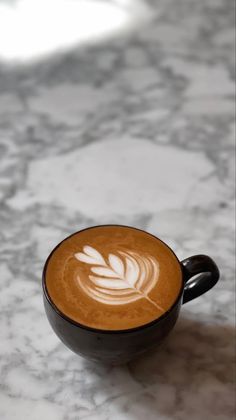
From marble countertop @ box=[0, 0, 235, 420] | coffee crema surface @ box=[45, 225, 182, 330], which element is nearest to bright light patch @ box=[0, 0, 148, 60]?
marble countertop @ box=[0, 0, 235, 420]

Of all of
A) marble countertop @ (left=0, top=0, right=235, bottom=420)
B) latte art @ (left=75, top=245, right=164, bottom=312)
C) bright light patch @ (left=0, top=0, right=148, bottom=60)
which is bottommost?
marble countertop @ (left=0, top=0, right=235, bottom=420)

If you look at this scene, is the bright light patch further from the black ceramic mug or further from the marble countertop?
the black ceramic mug

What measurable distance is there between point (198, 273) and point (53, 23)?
77 centimetres

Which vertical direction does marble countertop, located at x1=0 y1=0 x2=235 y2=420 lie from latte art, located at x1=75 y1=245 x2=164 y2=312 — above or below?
below

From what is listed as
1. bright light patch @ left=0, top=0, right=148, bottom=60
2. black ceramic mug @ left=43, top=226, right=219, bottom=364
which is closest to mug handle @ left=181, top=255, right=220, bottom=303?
black ceramic mug @ left=43, top=226, right=219, bottom=364

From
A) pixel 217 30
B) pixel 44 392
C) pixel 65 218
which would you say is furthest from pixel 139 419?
pixel 217 30

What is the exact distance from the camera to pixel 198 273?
557 mm

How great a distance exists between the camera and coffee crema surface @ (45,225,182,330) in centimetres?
52

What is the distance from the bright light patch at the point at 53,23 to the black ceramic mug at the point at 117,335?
25.9 inches

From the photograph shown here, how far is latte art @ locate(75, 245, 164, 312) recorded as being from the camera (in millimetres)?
535

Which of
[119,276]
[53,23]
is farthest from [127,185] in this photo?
[53,23]

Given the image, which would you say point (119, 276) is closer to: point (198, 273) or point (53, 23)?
point (198, 273)

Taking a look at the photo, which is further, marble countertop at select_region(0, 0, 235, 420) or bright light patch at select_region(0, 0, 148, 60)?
bright light patch at select_region(0, 0, 148, 60)

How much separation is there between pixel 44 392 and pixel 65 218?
9.5 inches
